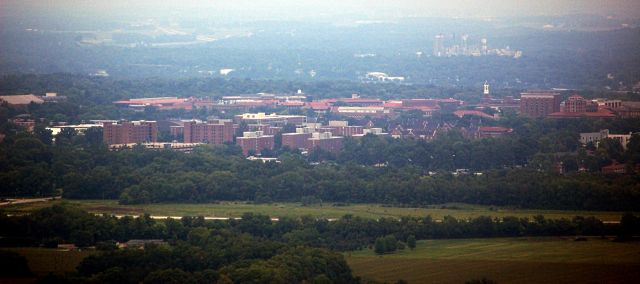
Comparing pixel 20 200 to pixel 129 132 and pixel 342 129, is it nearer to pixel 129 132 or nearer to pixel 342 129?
pixel 129 132

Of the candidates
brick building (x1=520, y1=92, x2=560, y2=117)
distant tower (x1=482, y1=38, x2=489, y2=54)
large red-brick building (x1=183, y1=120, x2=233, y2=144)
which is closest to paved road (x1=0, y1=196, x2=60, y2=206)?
large red-brick building (x1=183, y1=120, x2=233, y2=144)

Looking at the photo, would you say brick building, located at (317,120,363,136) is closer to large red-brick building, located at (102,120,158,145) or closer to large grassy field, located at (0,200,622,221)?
large red-brick building, located at (102,120,158,145)

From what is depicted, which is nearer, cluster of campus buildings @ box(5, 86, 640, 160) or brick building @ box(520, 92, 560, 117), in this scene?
cluster of campus buildings @ box(5, 86, 640, 160)

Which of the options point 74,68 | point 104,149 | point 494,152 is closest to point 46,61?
point 74,68

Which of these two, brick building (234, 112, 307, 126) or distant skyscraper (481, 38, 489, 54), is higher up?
distant skyscraper (481, 38, 489, 54)

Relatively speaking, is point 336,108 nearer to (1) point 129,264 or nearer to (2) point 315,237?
(2) point 315,237
